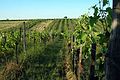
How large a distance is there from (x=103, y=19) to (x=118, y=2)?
10.5 feet

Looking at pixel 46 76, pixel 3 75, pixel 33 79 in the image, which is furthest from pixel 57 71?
pixel 3 75

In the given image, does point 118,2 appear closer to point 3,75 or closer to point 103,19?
point 103,19

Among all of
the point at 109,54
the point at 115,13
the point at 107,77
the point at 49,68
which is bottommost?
the point at 49,68

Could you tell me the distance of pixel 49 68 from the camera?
41.3ft

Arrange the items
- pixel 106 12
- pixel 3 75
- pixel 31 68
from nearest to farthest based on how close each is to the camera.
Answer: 1. pixel 106 12
2. pixel 3 75
3. pixel 31 68

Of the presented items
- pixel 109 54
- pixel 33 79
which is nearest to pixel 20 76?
pixel 33 79

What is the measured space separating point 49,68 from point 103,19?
7776mm

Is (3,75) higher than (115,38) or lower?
lower

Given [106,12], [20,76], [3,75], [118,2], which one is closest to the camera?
[118,2]

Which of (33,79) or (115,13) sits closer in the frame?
(115,13)

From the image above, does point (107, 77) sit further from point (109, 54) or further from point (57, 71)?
point (57, 71)

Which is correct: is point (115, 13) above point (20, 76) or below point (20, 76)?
above

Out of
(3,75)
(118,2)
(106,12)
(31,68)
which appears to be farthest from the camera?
(31,68)

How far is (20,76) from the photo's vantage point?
34.7ft
